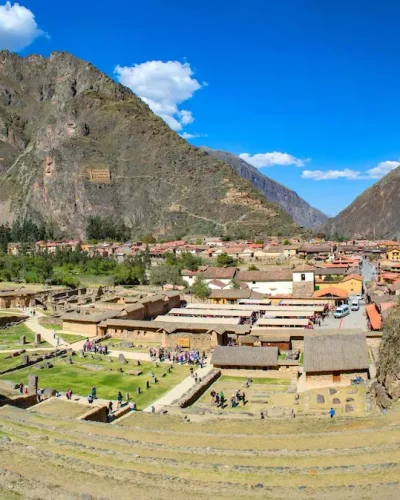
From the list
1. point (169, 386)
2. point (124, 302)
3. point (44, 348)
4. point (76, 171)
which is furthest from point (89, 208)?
point (169, 386)

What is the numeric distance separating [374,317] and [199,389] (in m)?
20.4

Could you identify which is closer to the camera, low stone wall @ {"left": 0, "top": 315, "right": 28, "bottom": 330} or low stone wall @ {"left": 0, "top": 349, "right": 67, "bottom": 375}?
low stone wall @ {"left": 0, "top": 349, "right": 67, "bottom": 375}

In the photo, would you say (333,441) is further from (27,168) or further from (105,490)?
(27,168)

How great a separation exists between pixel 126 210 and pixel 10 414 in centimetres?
14290

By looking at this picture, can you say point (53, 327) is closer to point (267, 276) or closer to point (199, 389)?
point (199, 389)

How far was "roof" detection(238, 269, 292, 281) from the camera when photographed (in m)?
62.7

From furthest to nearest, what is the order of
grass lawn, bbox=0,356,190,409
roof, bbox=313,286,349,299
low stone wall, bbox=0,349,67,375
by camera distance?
roof, bbox=313,286,349,299 < low stone wall, bbox=0,349,67,375 < grass lawn, bbox=0,356,190,409

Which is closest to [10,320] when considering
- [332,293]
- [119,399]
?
[119,399]

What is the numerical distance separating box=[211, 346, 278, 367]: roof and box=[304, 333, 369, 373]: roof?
2.38 meters

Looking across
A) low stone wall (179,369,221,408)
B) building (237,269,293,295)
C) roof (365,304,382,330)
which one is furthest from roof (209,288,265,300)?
low stone wall (179,369,221,408)

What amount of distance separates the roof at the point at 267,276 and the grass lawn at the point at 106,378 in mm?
30189

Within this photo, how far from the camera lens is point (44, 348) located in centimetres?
4097

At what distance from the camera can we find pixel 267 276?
64.2m

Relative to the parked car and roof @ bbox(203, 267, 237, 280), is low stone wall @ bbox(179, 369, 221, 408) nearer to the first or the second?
the parked car
